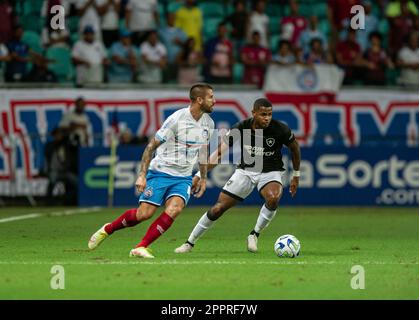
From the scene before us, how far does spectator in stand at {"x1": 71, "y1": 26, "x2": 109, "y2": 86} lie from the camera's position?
2517cm

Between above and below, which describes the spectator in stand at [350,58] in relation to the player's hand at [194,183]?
above

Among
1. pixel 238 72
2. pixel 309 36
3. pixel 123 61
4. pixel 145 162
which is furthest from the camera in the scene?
pixel 238 72

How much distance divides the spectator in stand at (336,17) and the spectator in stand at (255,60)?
1837 mm

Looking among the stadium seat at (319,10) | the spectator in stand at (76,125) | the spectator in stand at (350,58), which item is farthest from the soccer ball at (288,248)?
the stadium seat at (319,10)

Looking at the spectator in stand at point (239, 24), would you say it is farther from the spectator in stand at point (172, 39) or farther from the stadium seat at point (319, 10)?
the stadium seat at point (319, 10)

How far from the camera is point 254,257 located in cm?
1354

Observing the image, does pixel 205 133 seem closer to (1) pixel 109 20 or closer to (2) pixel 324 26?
(1) pixel 109 20

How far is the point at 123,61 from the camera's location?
25.4m

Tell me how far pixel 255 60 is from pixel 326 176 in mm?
3349

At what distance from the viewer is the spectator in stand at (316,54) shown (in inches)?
1006

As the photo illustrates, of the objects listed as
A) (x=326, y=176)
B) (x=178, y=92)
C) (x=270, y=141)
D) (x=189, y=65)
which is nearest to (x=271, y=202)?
(x=270, y=141)

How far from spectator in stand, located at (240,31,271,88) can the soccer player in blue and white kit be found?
11911 mm

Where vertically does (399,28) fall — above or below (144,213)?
above
